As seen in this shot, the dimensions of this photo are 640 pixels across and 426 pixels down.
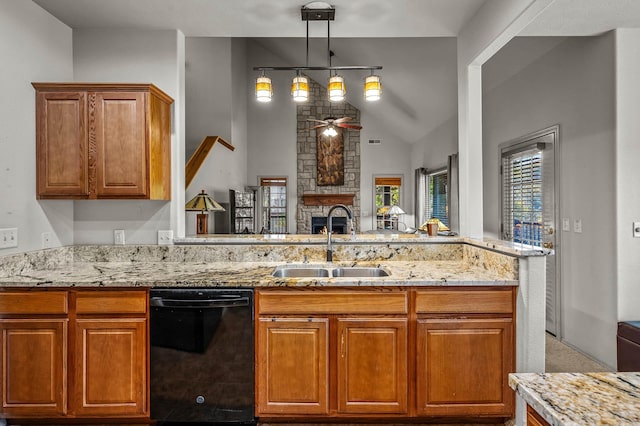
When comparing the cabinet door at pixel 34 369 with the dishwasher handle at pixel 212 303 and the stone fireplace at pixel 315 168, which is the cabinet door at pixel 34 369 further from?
the stone fireplace at pixel 315 168

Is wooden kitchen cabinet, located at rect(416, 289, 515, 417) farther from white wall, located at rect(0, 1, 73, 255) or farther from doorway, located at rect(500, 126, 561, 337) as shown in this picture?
white wall, located at rect(0, 1, 73, 255)

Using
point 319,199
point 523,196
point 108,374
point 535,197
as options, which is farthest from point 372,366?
point 319,199

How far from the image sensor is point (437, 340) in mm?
2244

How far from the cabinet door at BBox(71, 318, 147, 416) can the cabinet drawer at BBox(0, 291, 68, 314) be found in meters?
0.15

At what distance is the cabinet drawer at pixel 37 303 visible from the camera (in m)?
2.23

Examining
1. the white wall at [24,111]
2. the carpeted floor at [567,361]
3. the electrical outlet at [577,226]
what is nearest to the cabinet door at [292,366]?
the white wall at [24,111]

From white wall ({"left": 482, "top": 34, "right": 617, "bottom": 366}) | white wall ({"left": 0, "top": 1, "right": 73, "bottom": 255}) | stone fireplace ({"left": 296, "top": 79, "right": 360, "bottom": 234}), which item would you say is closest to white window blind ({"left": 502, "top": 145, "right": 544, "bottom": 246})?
white wall ({"left": 482, "top": 34, "right": 617, "bottom": 366})

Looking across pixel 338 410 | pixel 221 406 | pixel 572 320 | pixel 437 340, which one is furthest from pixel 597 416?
pixel 572 320

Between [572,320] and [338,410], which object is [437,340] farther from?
[572,320]

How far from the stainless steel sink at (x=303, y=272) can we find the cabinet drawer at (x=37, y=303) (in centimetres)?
130

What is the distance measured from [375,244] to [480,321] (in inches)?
36.3

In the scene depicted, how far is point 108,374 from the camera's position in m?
2.23

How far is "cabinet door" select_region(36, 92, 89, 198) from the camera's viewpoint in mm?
2598

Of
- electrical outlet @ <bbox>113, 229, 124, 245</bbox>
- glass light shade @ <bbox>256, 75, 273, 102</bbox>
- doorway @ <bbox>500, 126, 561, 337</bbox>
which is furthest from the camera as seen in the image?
doorway @ <bbox>500, 126, 561, 337</bbox>
